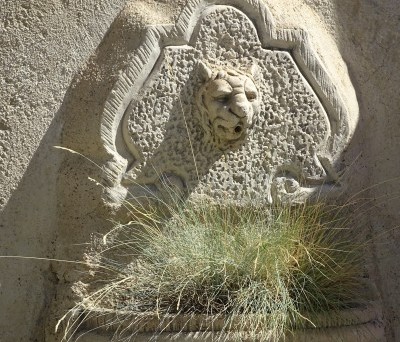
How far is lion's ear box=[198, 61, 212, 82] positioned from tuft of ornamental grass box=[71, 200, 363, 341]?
47 centimetres

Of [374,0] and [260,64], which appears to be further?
[374,0]

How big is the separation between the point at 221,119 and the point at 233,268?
581 millimetres

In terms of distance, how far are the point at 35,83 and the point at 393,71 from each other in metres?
1.49

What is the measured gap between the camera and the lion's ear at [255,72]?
402 cm

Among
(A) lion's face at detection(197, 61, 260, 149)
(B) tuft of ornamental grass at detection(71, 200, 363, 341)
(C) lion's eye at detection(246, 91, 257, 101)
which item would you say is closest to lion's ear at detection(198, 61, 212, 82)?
(A) lion's face at detection(197, 61, 260, 149)

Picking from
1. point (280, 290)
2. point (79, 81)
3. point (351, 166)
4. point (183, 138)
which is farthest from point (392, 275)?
point (79, 81)

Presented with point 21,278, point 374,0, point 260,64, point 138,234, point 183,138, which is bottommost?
point 21,278

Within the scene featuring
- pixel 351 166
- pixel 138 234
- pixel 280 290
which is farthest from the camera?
pixel 351 166

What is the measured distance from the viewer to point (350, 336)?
12.2ft

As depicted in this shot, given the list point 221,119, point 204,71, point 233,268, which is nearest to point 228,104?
point 221,119

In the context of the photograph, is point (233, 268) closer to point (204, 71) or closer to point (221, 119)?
point (221, 119)

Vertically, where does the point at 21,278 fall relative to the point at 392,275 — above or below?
below

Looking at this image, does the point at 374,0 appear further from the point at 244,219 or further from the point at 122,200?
the point at 122,200

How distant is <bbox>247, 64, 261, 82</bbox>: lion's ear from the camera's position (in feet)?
13.2
